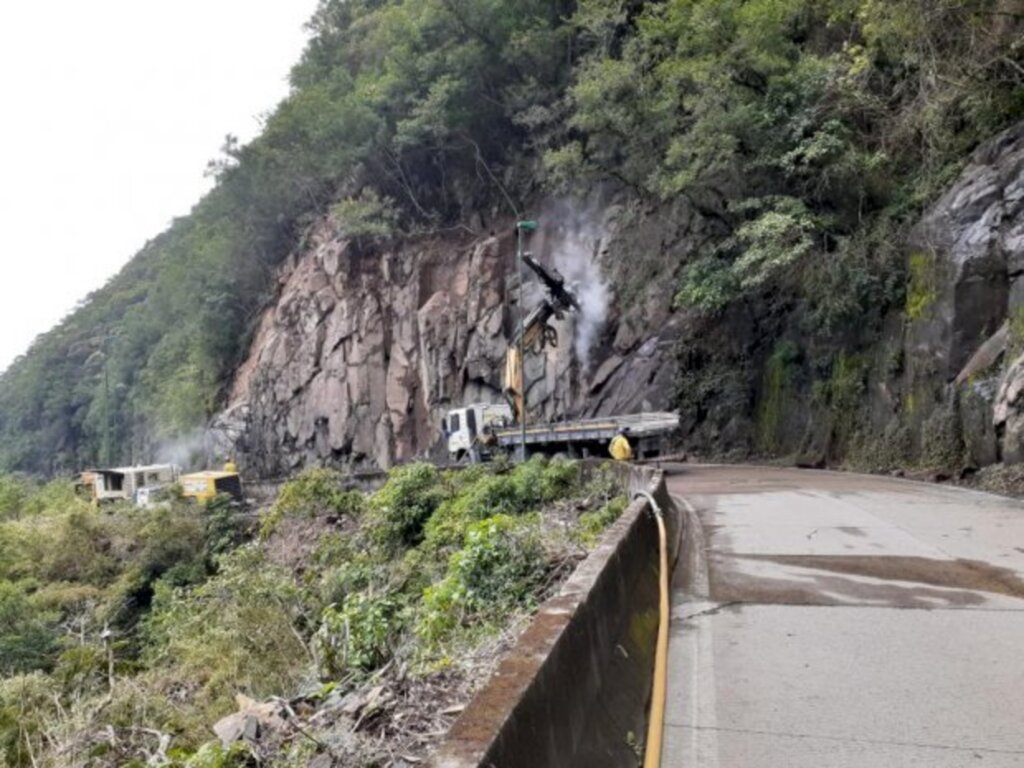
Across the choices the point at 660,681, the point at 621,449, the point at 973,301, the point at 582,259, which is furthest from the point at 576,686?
the point at 582,259

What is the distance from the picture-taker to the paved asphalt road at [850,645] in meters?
4.29

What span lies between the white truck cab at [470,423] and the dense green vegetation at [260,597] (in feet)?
15.7

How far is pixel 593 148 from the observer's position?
102ft

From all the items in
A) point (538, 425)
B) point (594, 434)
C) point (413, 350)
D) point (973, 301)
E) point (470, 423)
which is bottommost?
point (594, 434)

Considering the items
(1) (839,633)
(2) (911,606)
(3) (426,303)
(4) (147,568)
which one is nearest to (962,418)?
(2) (911,606)

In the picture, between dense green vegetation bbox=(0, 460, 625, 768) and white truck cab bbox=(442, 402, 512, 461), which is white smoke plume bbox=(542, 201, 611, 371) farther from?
dense green vegetation bbox=(0, 460, 625, 768)

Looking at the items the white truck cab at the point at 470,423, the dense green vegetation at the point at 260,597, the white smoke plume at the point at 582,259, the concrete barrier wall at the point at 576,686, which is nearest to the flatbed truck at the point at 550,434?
the white truck cab at the point at 470,423

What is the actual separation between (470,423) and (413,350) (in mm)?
12324

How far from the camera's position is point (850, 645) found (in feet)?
19.5

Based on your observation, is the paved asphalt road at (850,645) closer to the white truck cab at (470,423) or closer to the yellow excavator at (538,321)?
the yellow excavator at (538,321)

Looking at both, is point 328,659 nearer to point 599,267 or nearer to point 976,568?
point 976,568

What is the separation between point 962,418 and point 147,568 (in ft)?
85.9

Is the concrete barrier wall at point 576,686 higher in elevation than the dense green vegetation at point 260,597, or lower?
higher

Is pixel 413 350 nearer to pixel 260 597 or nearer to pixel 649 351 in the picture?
pixel 649 351
